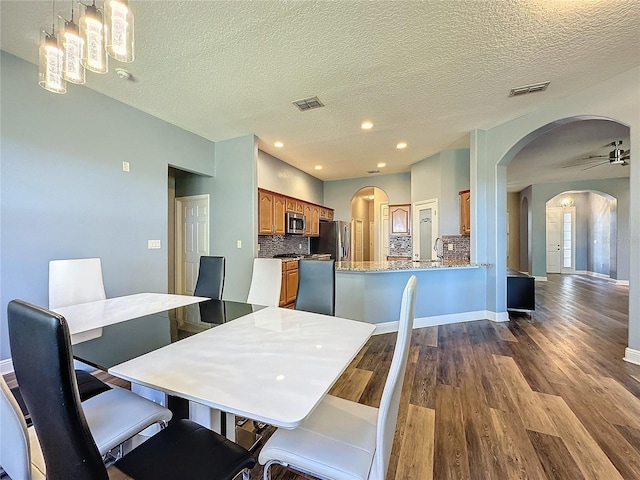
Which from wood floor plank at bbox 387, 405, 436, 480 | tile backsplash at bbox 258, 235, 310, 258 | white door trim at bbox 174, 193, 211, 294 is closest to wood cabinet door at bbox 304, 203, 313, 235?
tile backsplash at bbox 258, 235, 310, 258

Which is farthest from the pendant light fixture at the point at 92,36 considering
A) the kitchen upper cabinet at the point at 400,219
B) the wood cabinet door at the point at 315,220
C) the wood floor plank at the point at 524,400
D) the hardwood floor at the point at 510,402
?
the kitchen upper cabinet at the point at 400,219

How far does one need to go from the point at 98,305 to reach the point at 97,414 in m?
1.29

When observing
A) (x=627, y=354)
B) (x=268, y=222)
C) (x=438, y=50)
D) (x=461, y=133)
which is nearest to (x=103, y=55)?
(x=438, y=50)

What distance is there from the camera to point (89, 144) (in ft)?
9.80

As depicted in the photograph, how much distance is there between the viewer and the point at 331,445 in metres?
1.03

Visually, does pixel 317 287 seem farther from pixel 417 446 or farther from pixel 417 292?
pixel 417 292

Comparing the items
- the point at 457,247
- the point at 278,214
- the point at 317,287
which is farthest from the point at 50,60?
the point at 457,247

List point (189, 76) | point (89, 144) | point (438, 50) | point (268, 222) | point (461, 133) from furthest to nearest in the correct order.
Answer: point (268, 222) < point (461, 133) < point (89, 144) < point (189, 76) < point (438, 50)

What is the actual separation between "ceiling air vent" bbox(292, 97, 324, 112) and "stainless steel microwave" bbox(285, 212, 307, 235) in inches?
92.9

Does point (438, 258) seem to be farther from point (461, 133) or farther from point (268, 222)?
point (268, 222)

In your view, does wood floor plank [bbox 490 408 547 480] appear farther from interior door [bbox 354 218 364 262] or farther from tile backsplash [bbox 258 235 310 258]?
interior door [bbox 354 218 364 262]

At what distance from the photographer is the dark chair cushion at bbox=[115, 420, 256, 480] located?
2.92 feet

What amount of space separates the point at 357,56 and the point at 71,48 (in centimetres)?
200

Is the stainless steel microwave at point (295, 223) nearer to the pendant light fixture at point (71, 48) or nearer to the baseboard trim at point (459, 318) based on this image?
the baseboard trim at point (459, 318)
